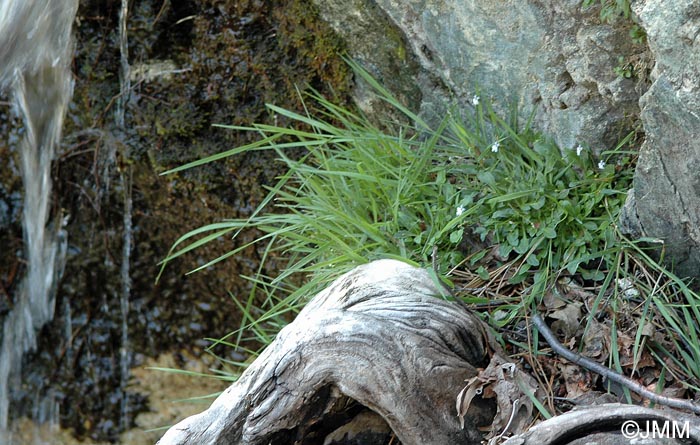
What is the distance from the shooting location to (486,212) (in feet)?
8.09

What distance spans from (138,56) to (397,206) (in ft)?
6.22

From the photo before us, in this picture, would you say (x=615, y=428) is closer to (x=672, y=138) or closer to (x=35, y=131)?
(x=672, y=138)

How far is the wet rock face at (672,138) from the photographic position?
5.98 ft

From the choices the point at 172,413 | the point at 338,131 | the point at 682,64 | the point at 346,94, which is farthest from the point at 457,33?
the point at 172,413

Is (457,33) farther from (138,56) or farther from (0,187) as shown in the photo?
(0,187)

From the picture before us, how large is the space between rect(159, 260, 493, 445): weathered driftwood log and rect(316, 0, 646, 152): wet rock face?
787mm

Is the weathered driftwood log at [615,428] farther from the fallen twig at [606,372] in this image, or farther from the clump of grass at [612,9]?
the clump of grass at [612,9]

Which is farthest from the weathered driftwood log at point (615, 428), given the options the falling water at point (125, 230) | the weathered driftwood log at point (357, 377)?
the falling water at point (125, 230)

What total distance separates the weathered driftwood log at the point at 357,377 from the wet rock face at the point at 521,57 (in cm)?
79

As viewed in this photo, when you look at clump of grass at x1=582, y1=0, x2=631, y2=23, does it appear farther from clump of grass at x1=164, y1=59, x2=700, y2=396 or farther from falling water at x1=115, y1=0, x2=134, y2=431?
falling water at x1=115, y1=0, x2=134, y2=431

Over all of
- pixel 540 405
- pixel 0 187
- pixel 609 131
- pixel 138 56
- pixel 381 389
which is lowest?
pixel 540 405

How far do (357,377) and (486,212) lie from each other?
78 centimetres

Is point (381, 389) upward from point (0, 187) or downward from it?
downward

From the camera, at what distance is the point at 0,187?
423cm
